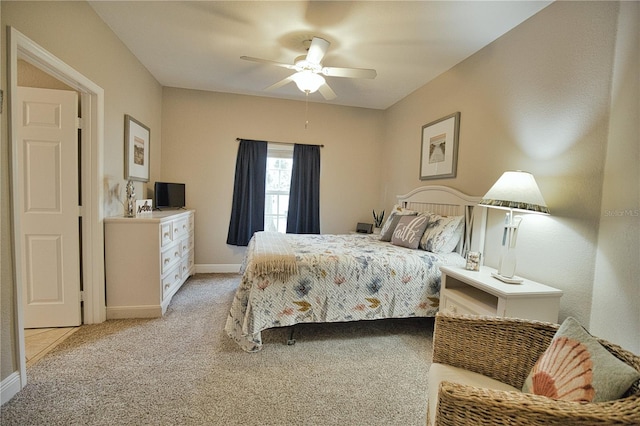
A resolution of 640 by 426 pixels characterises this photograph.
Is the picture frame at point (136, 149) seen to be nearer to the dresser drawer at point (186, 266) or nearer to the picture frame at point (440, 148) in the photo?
the dresser drawer at point (186, 266)

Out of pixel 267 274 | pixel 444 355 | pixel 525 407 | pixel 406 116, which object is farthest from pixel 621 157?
pixel 406 116

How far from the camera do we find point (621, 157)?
1.57 meters

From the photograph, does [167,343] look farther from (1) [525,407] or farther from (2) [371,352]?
(1) [525,407]

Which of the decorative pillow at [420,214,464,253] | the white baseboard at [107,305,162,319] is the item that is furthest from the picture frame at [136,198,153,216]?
the decorative pillow at [420,214,464,253]

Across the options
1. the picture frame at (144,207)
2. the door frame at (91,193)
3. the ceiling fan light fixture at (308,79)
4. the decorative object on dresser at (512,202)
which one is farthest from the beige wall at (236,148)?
the decorative object on dresser at (512,202)

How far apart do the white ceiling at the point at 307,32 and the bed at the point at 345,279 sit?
1.47 meters

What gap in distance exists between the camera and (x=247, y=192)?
13.8 ft

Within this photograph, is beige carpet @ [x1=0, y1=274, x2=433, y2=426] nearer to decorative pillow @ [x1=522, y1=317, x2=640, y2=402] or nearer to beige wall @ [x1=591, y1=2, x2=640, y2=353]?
decorative pillow @ [x1=522, y1=317, x2=640, y2=402]

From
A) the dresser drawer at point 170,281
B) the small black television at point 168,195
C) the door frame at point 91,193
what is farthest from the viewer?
the small black television at point 168,195

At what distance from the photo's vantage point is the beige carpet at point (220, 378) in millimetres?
1496

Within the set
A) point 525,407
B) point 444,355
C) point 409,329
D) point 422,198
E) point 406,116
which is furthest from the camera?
point 406,116

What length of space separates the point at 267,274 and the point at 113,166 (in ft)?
6.39

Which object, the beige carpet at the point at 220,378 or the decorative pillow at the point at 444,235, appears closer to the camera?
the beige carpet at the point at 220,378

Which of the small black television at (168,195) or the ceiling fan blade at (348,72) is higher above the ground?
the ceiling fan blade at (348,72)
